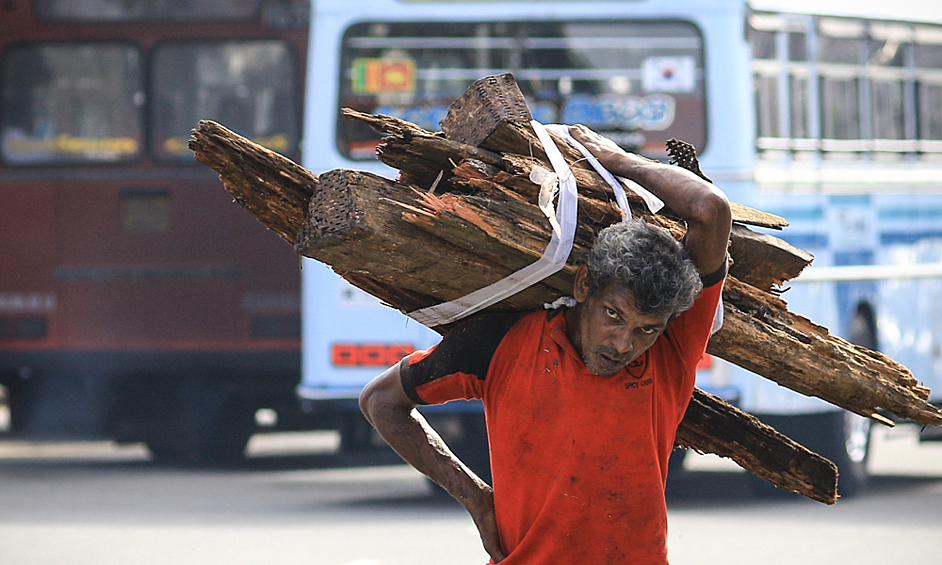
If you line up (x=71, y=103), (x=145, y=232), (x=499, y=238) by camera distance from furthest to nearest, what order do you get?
(x=71, y=103), (x=145, y=232), (x=499, y=238)

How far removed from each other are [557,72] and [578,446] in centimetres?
599

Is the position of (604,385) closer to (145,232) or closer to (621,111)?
(621,111)

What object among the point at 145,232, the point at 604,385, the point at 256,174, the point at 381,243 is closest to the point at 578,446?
the point at 604,385

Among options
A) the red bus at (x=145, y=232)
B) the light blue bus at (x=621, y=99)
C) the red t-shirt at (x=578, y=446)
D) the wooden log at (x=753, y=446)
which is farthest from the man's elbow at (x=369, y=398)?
the red bus at (x=145, y=232)

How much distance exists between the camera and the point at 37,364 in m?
10.4

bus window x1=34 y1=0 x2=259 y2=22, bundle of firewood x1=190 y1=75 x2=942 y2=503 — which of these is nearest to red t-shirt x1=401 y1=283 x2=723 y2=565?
bundle of firewood x1=190 y1=75 x2=942 y2=503

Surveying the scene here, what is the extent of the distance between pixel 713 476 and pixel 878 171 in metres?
2.77

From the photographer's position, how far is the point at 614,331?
266cm

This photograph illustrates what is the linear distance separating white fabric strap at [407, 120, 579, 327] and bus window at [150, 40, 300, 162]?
298 inches

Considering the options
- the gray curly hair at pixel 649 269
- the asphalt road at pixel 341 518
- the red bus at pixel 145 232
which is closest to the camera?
the gray curly hair at pixel 649 269

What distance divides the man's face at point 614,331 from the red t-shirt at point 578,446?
0.11ft

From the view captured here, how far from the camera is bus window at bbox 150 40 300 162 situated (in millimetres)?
10438

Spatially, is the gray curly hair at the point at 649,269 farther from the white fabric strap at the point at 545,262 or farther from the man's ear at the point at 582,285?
the white fabric strap at the point at 545,262

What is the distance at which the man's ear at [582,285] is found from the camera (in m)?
2.76
